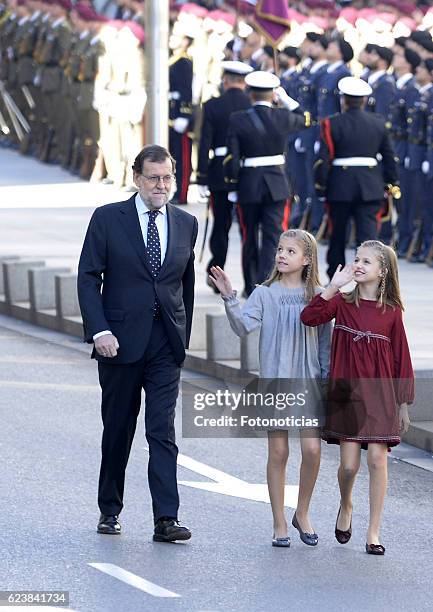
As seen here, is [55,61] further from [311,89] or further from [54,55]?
[311,89]

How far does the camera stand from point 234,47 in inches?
992

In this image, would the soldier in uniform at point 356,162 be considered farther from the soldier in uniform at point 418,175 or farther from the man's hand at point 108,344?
the man's hand at point 108,344

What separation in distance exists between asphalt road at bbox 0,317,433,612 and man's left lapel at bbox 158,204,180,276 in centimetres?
124

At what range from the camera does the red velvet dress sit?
9.06m

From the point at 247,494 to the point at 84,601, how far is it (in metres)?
2.44

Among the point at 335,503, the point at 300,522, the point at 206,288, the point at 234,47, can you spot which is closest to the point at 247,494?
the point at 335,503

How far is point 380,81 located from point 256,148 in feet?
14.8

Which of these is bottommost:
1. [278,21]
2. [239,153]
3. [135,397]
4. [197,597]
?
[197,597]

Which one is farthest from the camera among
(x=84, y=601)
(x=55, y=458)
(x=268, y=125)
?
(x=268, y=125)

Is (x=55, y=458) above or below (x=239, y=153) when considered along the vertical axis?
below

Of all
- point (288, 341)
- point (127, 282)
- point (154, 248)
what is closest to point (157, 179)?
point (154, 248)

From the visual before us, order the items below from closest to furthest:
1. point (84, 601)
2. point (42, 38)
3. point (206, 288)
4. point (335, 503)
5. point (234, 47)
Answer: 1. point (84, 601)
2. point (335, 503)
3. point (206, 288)
4. point (234, 47)
5. point (42, 38)

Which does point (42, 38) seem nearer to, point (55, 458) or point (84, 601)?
point (55, 458)

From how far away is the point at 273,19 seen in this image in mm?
21984
